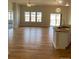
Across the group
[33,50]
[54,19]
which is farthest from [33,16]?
[33,50]

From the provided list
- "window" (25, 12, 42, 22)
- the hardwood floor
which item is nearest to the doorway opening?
"window" (25, 12, 42, 22)

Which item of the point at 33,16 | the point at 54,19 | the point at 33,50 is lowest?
the point at 33,50

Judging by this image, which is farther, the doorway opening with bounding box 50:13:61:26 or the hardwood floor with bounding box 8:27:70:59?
the doorway opening with bounding box 50:13:61:26

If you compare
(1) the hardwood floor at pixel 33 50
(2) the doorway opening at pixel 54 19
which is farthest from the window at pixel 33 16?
(1) the hardwood floor at pixel 33 50

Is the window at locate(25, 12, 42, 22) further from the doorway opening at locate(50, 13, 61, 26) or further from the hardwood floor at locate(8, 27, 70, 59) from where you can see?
the hardwood floor at locate(8, 27, 70, 59)

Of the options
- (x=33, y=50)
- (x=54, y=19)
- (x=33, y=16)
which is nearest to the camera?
(x=33, y=50)

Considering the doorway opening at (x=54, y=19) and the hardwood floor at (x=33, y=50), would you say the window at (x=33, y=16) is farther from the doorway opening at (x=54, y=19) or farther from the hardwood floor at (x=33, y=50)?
the hardwood floor at (x=33, y=50)

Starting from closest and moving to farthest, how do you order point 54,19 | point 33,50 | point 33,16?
point 33,50 → point 54,19 → point 33,16

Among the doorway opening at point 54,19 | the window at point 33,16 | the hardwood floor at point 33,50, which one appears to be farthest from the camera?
the window at point 33,16

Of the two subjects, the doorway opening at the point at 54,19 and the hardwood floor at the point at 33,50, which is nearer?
the hardwood floor at the point at 33,50

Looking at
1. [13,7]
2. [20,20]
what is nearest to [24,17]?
[20,20]

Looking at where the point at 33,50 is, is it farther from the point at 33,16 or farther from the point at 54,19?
the point at 33,16

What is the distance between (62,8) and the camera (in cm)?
2441
